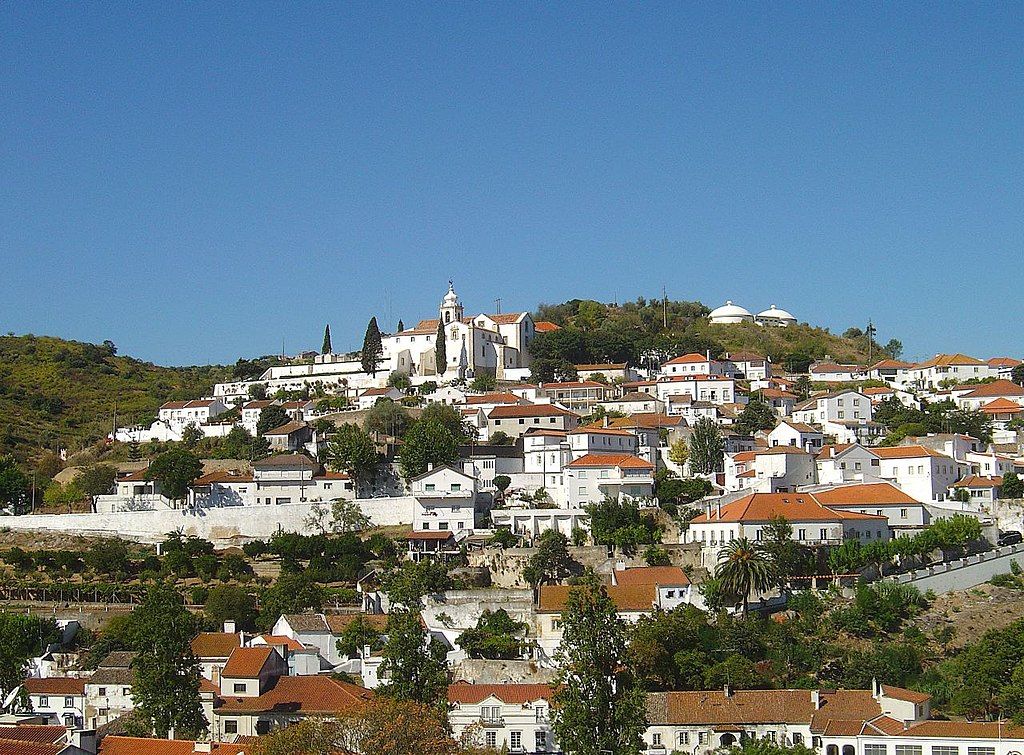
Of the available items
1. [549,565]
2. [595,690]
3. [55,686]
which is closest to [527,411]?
[549,565]

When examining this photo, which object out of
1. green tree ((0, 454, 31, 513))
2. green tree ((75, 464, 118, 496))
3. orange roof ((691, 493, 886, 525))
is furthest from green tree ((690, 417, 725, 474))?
green tree ((0, 454, 31, 513))

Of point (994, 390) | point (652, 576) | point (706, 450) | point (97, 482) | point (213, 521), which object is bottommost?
point (652, 576)

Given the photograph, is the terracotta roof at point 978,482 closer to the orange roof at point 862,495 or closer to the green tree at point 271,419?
the orange roof at point 862,495

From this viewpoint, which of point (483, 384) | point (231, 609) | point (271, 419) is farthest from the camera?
point (483, 384)

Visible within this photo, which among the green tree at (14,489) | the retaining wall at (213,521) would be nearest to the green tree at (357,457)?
the retaining wall at (213,521)

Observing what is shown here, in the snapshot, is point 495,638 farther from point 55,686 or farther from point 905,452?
point 905,452

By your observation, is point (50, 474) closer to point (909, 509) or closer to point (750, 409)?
point (750, 409)
